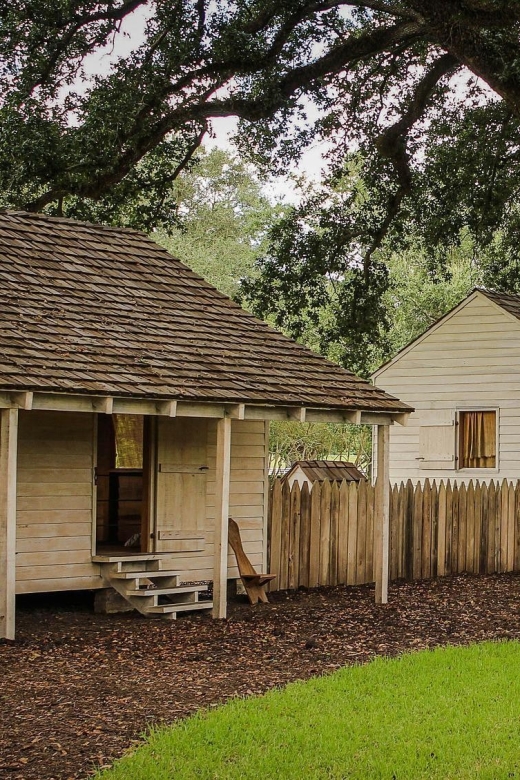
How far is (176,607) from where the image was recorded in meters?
13.7

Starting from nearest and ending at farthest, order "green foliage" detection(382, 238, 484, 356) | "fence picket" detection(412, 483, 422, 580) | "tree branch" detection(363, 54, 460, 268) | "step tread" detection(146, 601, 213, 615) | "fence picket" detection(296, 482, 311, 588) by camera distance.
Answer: "step tread" detection(146, 601, 213, 615) → "fence picket" detection(296, 482, 311, 588) → "fence picket" detection(412, 483, 422, 580) → "tree branch" detection(363, 54, 460, 268) → "green foliage" detection(382, 238, 484, 356)

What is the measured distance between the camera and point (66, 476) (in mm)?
13773

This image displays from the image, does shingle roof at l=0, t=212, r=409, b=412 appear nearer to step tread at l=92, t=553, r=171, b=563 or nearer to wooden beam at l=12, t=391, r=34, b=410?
wooden beam at l=12, t=391, r=34, b=410

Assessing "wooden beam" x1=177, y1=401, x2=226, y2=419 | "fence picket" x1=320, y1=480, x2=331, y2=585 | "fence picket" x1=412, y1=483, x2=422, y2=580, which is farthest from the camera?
"fence picket" x1=412, y1=483, x2=422, y2=580

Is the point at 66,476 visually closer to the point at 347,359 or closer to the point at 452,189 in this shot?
the point at 452,189

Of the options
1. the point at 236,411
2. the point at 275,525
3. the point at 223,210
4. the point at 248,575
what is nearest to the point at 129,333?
the point at 236,411

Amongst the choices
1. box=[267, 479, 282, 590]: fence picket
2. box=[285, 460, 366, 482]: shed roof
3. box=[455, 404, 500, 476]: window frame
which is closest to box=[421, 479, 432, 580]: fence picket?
box=[267, 479, 282, 590]: fence picket

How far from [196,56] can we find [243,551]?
8.50m

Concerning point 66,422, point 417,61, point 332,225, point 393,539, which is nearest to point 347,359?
point 332,225

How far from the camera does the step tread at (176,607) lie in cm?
1360

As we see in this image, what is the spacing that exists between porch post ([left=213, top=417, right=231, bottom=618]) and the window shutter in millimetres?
12115

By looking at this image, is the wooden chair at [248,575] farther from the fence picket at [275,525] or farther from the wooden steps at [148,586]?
the fence picket at [275,525]

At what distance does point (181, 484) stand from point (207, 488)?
0.57 m

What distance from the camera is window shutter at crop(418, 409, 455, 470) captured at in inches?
976
